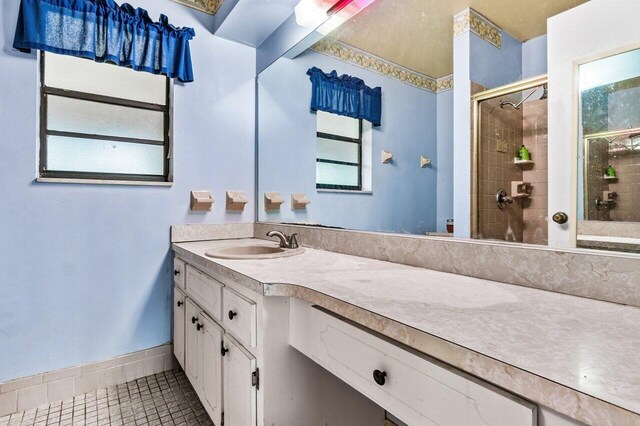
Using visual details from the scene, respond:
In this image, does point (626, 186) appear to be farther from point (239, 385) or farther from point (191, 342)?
point (191, 342)

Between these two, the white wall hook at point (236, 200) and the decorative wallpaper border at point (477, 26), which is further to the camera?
the white wall hook at point (236, 200)

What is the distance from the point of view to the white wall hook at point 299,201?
6.47 feet

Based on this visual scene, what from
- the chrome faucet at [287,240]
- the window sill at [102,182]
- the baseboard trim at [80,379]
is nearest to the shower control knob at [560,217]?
the chrome faucet at [287,240]

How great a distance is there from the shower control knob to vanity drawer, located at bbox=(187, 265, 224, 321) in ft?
3.77

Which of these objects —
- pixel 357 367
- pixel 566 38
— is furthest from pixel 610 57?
pixel 357 367

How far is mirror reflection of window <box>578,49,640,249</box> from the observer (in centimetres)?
78

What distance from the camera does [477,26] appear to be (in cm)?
111

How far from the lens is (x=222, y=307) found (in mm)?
1292

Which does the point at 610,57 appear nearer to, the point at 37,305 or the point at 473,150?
the point at 473,150

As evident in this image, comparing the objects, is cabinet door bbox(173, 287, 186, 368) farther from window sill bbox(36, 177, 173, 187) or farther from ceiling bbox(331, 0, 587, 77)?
ceiling bbox(331, 0, 587, 77)

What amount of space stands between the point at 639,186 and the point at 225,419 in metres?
1.51

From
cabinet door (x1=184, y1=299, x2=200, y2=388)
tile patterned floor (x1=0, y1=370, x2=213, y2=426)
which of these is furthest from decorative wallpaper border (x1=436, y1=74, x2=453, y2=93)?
tile patterned floor (x1=0, y1=370, x2=213, y2=426)

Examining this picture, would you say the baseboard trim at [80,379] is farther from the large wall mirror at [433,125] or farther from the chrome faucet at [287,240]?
the large wall mirror at [433,125]

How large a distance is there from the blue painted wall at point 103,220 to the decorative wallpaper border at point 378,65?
0.79 m
